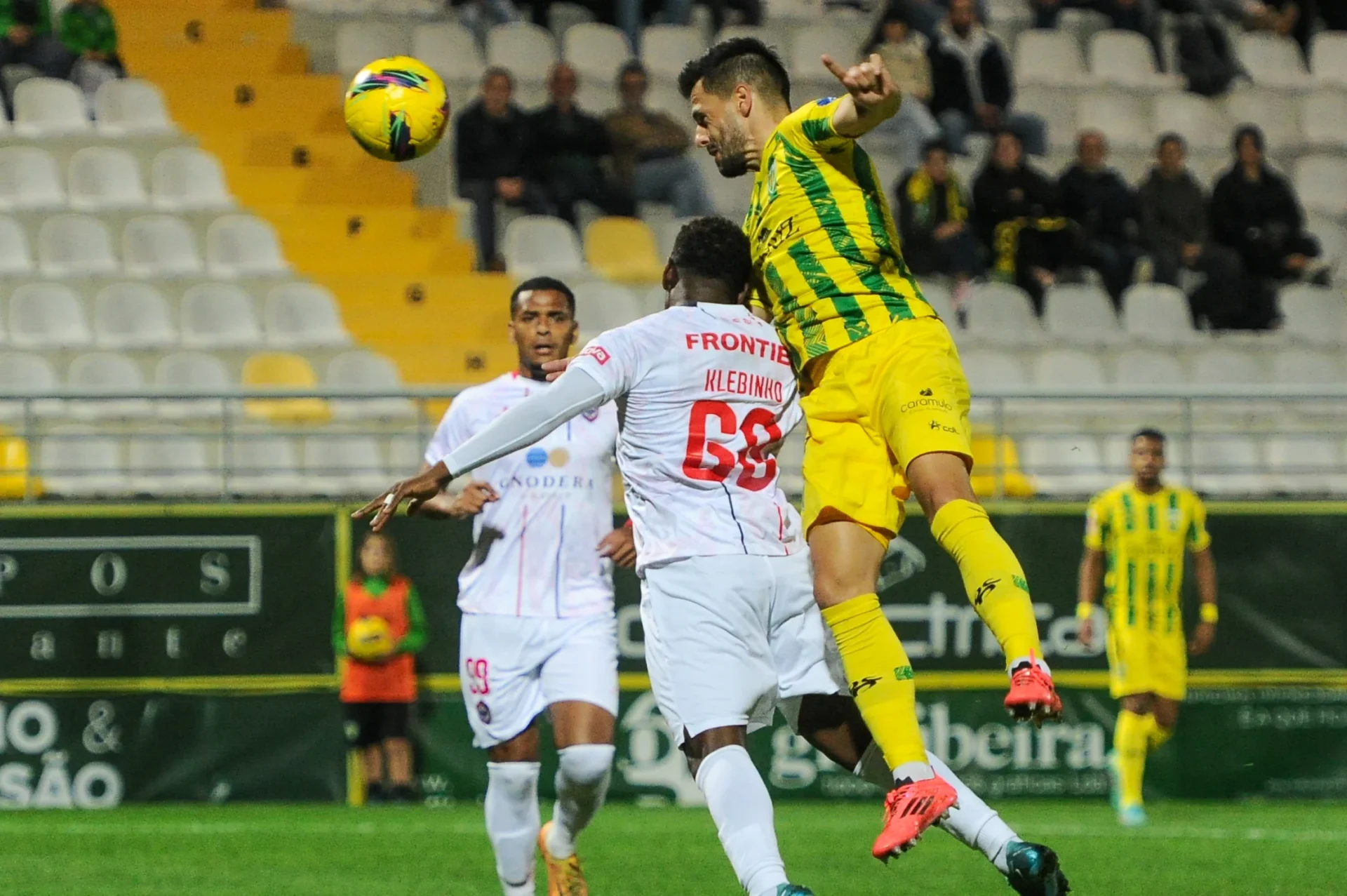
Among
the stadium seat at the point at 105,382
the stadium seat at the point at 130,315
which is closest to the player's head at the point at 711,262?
the stadium seat at the point at 105,382

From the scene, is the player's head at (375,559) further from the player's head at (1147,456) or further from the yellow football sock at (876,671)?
the yellow football sock at (876,671)

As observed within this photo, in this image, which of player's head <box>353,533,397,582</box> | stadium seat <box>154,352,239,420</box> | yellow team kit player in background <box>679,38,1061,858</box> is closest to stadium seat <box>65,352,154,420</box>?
stadium seat <box>154,352,239,420</box>

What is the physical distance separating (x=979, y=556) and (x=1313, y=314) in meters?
11.7

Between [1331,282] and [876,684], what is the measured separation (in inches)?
488

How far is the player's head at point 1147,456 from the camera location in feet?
41.3

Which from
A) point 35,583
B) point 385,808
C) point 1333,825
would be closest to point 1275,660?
point 1333,825

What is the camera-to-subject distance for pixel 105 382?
45.9 ft

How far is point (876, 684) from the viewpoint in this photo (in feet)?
19.4

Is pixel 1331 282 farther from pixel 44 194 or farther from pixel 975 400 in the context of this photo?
pixel 44 194

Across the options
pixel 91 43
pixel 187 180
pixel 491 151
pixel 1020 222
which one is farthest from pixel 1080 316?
pixel 91 43

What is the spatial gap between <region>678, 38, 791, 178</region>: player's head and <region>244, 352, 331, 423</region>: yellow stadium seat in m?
7.57

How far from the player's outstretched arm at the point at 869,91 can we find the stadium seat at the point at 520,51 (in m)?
11.3

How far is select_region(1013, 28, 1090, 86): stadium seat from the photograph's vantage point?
18.5m

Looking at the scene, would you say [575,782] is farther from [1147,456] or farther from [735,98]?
[1147,456]
